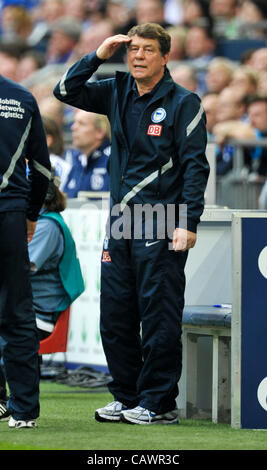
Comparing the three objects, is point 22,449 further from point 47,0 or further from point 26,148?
point 47,0

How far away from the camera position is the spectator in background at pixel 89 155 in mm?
10695

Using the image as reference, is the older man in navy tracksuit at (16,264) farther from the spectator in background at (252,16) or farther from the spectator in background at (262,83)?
the spectator in background at (252,16)

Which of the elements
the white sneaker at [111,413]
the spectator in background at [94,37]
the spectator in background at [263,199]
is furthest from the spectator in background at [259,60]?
the white sneaker at [111,413]

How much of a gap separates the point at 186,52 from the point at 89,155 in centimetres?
645

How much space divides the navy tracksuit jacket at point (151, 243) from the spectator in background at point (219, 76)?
843 cm

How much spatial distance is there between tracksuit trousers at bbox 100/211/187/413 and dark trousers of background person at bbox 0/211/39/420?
590 mm

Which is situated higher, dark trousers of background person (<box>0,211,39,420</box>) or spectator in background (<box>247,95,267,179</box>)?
spectator in background (<box>247,95,267,179</box>)

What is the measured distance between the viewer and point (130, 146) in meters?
6.24

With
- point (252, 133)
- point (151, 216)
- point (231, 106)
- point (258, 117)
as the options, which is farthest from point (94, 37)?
point (151, 216)

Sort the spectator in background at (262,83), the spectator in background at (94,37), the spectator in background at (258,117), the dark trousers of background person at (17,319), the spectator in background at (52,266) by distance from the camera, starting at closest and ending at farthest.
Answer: the dark trousers of background person at (17,319), the spectator in background at (52,266), the spectator in background at (258,117), the spectator in background at (262,83), the spectator in background at (94,37)

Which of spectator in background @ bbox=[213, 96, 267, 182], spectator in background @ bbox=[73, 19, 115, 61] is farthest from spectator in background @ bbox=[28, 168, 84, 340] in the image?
spectator in background @ bbox=[73, 19, 115, 61]

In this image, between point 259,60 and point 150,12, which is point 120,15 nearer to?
point 150,12

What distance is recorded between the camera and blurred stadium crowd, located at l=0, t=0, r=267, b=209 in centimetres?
1273

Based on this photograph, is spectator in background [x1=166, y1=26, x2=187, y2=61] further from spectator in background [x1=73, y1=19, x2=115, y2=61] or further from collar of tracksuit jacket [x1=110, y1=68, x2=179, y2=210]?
collar of tracksuit jacket [x1=110, y1=68, x2=179, y2=210]
